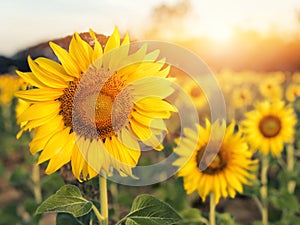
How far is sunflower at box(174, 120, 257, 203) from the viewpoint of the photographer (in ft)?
9.62

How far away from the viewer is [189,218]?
9.08 feet

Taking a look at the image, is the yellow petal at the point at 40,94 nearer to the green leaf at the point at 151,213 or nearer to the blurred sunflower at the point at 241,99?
the green leaf at the point at 151,213

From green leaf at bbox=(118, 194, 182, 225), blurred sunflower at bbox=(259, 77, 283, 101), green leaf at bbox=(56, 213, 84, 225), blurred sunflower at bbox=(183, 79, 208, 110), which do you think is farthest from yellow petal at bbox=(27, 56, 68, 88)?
blurred sunflower at bbox=(259, 77, 283, 101)

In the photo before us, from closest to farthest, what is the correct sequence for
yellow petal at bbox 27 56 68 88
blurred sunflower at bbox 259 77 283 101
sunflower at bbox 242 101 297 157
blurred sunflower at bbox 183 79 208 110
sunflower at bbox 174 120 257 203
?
yellow petal at bbox 27 56 68 88 → sunflower at bbox 174 120 257 203 → sunflower at bbox 242 101 297 157 → blurred sunflower at bbox 183 79 208 110 → blurred sunflower at bbox 259 77 283 101

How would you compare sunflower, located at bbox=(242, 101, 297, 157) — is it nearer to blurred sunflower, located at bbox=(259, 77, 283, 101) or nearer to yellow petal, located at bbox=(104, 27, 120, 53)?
yellow petal, located at bbox=(104, 27, 120, 53)

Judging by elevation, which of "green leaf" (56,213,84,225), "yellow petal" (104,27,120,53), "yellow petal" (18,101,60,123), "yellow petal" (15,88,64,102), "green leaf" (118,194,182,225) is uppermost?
"yellow petal" (104,27,120,53)

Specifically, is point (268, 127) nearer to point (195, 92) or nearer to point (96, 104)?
point (96, 104)

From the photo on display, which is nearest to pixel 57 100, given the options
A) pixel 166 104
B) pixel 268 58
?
pixel 166 104

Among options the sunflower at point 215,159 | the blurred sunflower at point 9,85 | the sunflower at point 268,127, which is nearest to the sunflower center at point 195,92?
the blurred sunflower at point 9,85

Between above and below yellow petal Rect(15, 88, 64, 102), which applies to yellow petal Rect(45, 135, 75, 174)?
below

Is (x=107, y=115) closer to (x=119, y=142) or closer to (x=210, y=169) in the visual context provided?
(x=119, y=142)

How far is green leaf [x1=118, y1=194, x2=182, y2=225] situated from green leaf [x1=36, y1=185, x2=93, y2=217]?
14 centimetres

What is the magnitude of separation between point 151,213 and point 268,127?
2.61m

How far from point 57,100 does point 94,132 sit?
0.16 m
